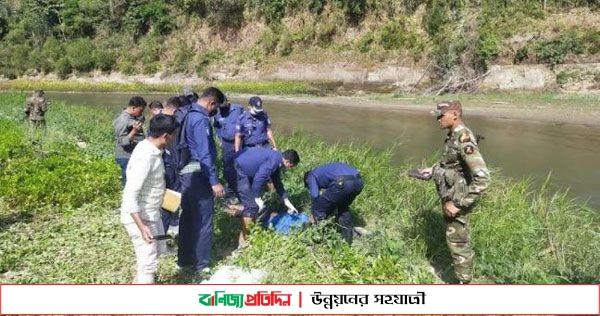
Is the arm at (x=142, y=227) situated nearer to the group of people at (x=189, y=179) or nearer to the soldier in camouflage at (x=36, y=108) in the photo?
the group of people at (x=189, y=179)

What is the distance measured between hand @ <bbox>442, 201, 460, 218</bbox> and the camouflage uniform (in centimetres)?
3

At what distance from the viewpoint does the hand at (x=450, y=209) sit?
13.9 feet

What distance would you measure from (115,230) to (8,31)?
205 ft

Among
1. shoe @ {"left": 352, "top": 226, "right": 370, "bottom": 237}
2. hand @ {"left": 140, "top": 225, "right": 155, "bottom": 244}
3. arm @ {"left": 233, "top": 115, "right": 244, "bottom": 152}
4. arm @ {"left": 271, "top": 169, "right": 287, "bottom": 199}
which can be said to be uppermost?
hand @ {"left": 140, "top": 225, "right": 155, "bottom": 244}

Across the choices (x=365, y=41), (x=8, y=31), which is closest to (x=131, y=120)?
(x=365, y=41)

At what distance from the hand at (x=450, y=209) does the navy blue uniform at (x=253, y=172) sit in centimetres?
197

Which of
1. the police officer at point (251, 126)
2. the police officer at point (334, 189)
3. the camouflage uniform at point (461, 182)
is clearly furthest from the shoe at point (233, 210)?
the camouflage uniform at point (461, 182)

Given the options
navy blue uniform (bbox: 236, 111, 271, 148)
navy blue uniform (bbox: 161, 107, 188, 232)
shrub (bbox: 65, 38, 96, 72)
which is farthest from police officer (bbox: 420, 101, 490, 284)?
shrub (bbox: 65, 38, 96, 72)

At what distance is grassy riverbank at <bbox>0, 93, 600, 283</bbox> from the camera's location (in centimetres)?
473

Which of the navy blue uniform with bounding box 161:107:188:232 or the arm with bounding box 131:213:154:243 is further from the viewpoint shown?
the navy blue uniform with bounding box 161:107:188:232

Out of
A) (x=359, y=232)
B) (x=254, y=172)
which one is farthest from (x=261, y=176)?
(x=359, y=232)

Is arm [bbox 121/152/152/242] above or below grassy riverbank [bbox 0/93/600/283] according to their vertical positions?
above

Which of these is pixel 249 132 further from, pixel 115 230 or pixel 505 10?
pixel 505 10

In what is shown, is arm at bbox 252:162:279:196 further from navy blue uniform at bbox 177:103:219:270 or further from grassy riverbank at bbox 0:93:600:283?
navy blue uniform at bbox 177:103:219:270
